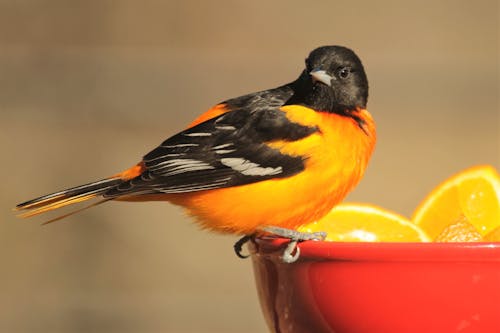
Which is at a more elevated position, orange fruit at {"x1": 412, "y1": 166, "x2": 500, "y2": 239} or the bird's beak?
the bird's beak

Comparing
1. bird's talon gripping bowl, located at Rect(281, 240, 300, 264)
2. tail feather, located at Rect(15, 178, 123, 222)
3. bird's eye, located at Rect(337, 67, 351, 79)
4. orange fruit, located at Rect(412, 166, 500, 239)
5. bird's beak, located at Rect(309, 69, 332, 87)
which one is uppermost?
bird's eye, located at Rect(337, 67, 351, 79)

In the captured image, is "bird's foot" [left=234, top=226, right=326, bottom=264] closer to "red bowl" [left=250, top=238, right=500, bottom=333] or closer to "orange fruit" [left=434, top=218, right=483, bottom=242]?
"red bowl" [left=250, top=238, right=500, bottom=333]

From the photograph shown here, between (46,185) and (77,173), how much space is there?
125 mm

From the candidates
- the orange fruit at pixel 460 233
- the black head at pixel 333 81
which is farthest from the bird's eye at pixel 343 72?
the orange fruit at pixel 460 233

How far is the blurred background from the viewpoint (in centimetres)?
261

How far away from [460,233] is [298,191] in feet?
0.83

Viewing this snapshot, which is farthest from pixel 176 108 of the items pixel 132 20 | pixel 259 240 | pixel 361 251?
pixel 361 251

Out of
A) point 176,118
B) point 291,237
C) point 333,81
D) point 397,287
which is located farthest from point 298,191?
point 176,118

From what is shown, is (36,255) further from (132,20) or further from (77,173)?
(132,20)

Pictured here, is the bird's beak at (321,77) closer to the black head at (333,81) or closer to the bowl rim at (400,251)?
the black head at (333,81)

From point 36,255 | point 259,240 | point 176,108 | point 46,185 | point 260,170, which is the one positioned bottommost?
point 259,240

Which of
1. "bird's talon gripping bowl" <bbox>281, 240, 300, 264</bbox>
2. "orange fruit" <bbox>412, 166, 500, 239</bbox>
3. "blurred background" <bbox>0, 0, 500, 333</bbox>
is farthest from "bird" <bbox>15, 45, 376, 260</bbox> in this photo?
"blurred background" <bbox>0, 0, 500, 333</bbox>

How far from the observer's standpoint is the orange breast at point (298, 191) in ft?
4.01

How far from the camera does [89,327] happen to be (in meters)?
2.65
